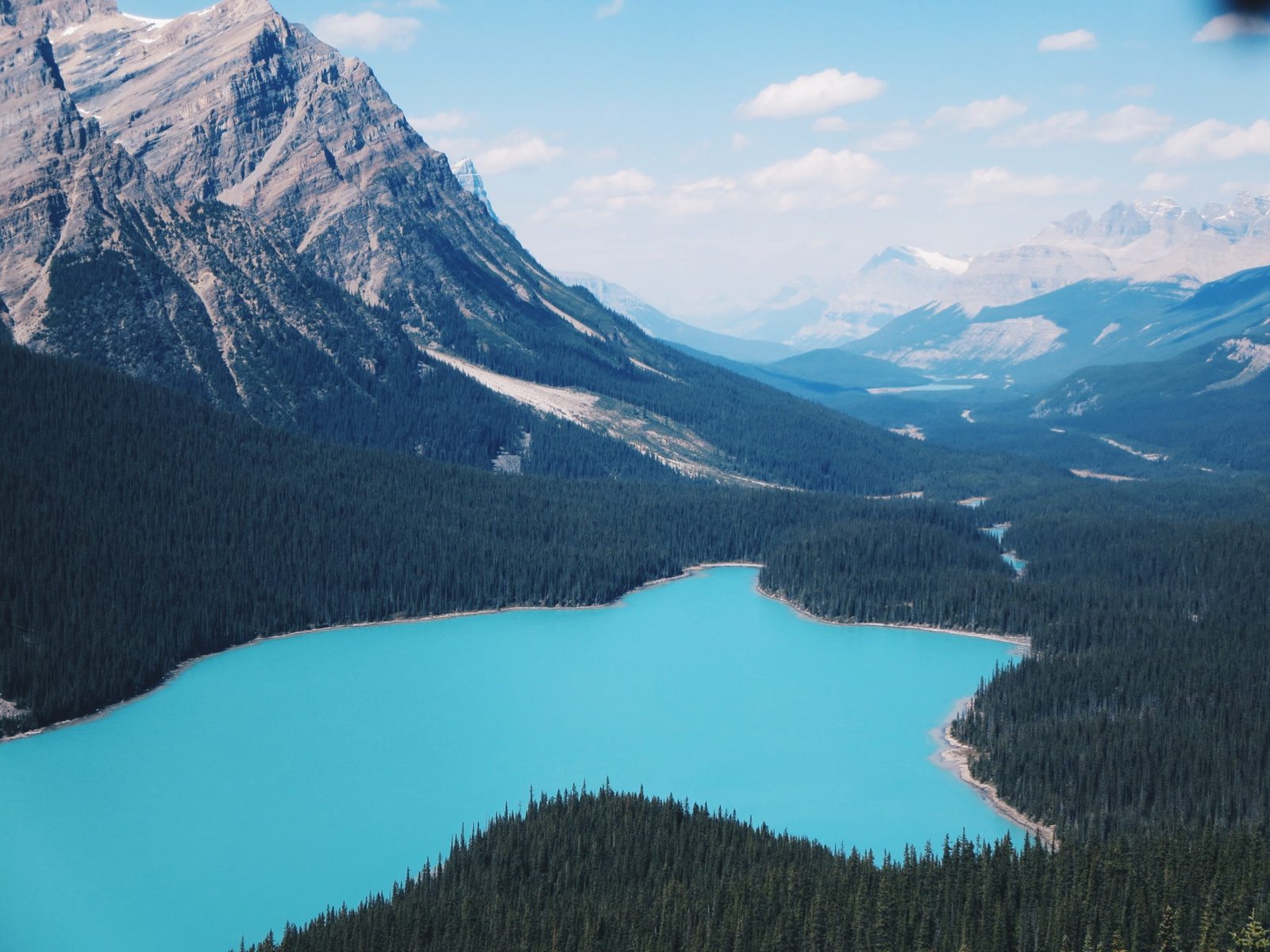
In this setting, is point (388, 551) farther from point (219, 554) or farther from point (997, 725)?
point (997, 725)

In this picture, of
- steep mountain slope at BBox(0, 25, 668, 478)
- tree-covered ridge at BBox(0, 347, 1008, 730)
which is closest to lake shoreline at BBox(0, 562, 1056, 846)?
tree-covered ridge at BBox(0, 347, 1008, 730)

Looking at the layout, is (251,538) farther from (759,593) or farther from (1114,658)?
(1114,658)

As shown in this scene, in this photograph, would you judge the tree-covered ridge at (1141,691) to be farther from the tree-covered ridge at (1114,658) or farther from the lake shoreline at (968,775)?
the lake shoreline at (968,775)

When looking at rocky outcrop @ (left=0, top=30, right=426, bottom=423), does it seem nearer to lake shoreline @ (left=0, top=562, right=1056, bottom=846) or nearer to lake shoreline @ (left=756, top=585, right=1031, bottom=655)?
lake shoreline @ (left=0, top=562, right=1056, bottom=846)

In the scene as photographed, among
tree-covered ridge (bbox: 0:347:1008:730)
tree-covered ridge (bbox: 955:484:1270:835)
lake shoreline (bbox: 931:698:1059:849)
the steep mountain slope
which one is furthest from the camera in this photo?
the steep mountain slope

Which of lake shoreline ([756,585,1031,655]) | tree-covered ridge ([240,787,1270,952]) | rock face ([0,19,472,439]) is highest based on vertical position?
rock face ([0,19,472,439])

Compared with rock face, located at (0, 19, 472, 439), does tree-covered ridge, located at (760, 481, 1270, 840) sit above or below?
below

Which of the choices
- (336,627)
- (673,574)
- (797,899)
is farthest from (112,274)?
(797,899)
